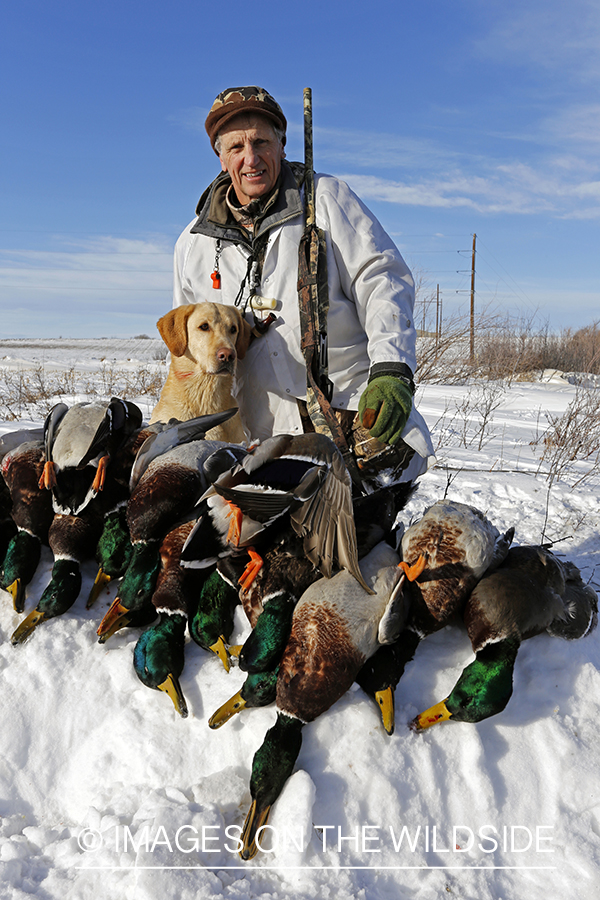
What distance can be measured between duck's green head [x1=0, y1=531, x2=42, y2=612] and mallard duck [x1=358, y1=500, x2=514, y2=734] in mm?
1449

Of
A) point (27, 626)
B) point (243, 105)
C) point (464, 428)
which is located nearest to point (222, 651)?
point (27, 626)

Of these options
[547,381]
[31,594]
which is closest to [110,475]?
[31,594]

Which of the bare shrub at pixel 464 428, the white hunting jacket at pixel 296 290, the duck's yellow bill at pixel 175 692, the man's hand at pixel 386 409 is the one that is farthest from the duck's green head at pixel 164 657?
the bare shrub at pixel 464 428

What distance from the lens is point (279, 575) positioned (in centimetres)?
226

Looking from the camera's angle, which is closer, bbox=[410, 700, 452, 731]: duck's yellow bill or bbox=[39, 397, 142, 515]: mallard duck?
bbox=[410, 700, 452, 731]: duck's yellow bill

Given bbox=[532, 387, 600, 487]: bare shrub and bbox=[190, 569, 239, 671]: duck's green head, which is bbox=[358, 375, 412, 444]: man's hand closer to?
bbox=[190, 569, 239, 671]: duck's green head

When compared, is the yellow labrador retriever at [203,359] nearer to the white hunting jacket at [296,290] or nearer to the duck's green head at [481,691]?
the white hunting jacket at [296,290]

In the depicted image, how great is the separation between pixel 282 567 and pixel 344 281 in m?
1.65

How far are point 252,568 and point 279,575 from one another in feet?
0.33

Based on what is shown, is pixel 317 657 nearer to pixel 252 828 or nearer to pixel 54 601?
pixel 252 828

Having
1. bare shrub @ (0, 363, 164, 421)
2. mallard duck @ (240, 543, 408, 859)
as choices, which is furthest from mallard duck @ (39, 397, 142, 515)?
bare shrub @ (0, 363, 164, 421)

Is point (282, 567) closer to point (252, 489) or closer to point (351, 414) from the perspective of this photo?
point (252, 489)

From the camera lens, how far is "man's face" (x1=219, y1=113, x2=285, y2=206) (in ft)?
10.2

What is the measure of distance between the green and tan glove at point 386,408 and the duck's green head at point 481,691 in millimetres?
958
